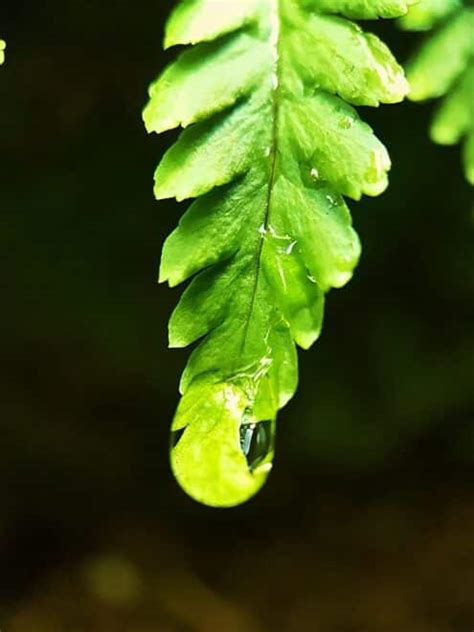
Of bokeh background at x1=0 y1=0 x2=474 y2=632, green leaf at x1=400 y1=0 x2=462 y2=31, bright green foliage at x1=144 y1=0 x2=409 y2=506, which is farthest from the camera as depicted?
bokeh background at x1=0 y1=0 x2=474 y2=632

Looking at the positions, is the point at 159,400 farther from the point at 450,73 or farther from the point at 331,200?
the point at 331,200

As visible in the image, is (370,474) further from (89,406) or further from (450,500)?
(89,406)

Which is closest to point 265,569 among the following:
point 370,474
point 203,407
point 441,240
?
point 370,474

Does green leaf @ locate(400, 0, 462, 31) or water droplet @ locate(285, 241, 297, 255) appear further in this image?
green leaf @ locate(400, 0, 462, 31)

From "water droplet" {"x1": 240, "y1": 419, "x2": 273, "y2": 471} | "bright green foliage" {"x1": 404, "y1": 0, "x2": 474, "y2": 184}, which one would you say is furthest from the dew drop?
"bright green foliage" {"x1": 404, "y1": 0, "x2": 474, "y2": 184}

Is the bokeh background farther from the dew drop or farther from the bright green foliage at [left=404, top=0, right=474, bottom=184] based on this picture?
the dew drop

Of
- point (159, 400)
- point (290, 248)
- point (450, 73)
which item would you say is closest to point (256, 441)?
point (290, 248)

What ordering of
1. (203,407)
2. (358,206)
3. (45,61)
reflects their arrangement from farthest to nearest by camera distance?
(358,206)
(45,61)
(203,407)
